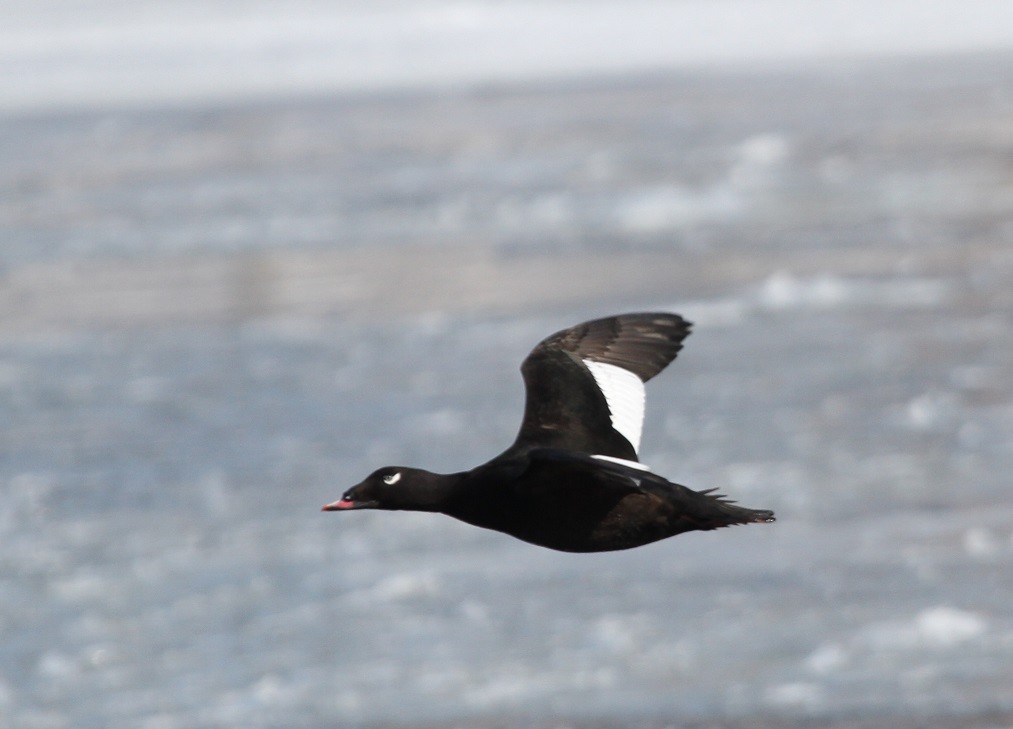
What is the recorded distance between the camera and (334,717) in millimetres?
10711

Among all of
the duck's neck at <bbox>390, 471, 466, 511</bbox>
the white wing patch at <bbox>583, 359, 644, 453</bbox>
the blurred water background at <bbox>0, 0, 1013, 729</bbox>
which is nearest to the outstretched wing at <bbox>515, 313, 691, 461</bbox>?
the white wing patch at <bbox>583, 359, 644, 453</bbox>

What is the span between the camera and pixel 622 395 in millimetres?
5227

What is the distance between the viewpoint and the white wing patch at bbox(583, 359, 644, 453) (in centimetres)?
510

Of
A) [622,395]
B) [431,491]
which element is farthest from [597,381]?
[431,491]

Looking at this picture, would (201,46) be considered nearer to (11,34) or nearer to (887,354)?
(11,34)

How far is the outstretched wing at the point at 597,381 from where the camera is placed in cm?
502

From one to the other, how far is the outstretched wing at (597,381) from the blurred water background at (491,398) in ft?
17.5

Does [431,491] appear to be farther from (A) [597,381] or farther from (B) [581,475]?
(A) [597,381]

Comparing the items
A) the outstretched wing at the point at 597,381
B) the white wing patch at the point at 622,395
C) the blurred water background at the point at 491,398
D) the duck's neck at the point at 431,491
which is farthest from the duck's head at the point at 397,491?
the blurred water background at the point at 491,398

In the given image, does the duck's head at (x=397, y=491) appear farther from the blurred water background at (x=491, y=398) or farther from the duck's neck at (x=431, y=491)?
the blurred water background at (x=491, y=398)

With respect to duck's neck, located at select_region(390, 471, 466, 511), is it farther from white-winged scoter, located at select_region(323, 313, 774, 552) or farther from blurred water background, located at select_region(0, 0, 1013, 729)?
blurred water background, located at select_region(0, 0, 1013, 729)

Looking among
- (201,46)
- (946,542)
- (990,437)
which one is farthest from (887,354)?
(201,46)

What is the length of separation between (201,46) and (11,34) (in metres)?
3.66

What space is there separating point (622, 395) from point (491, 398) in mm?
8966
